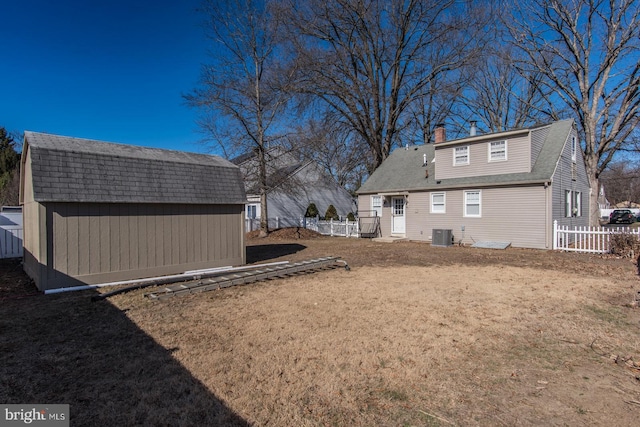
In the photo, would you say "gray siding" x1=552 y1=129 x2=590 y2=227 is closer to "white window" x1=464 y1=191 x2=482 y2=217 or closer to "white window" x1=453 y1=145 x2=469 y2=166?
"white window" x1=464 y1=191 x2=482 y2=217

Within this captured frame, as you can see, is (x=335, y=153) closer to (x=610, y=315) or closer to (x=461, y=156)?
(x=461, y=156)

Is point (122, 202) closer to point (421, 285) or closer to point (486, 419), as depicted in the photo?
point (421, 285)

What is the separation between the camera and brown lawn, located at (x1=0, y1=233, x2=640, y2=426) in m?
2.91

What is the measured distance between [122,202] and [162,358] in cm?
523

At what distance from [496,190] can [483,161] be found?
162 centimetres

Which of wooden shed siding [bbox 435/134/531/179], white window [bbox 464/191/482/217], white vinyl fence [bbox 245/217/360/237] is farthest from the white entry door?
white window [bbox 464/191/482/217]

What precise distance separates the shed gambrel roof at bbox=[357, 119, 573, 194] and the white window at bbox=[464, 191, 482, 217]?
499 millimetres

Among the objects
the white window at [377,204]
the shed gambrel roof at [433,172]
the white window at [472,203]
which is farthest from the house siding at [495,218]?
the white window at [377,204]

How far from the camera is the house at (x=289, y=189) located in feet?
61.8

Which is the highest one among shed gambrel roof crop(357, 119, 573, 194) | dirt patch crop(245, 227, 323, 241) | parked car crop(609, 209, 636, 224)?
shed gambrel roof crop(357, 119, 573, 194)

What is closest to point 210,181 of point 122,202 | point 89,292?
point 122,202

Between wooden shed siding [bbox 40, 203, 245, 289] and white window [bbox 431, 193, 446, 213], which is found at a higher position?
white window [bbox 431, 193, 446, 213]

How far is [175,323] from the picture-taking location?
5074mm
